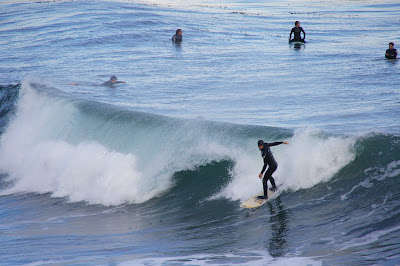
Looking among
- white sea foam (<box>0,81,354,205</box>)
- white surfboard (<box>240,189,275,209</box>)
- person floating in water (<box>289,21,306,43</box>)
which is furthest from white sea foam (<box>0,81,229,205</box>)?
person floating in water (<box>289,21,306,43</box>)

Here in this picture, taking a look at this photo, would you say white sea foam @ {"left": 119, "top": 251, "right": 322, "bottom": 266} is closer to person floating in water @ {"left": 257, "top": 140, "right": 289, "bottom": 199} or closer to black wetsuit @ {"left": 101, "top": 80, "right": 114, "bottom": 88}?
person floating in water @ {"left": 257, "top": 140, "right": 289, "bottom": 199}

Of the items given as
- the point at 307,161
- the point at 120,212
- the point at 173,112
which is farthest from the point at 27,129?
the point at 307,161

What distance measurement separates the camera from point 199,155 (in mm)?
13797

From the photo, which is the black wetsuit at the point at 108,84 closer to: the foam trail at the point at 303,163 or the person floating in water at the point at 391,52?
the foam trail at the point at 303,163

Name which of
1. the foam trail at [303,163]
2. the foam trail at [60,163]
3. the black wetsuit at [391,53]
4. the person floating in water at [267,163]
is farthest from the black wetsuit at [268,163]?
the black wetsuit at [391,53]

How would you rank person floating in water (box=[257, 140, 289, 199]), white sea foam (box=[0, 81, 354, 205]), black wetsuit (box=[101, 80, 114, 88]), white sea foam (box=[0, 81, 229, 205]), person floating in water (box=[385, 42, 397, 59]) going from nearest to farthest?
1. person floating in water (box=[257, 140, 289, 199])
2. white sea foam (box=[0, 81, 354, 205])
3. white sea foam (box=[0, 81, 229, 205])
4. black wetsuit (box=[101, 80, 114, 88])
5. person floating in water (box=[385, 42, 397, 59])

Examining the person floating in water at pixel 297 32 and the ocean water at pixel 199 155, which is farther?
the person floating in water at pixel 297 32

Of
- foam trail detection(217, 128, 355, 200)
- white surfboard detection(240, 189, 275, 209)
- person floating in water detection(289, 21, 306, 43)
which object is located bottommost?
white surfboard detection(240, 189, 275, 209)

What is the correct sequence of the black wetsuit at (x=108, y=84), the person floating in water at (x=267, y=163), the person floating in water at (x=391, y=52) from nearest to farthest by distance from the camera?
the person floating in water at (x=267, y=163)
the black wetsuit at (x=108, y=84)
the person floating in water at (x=391, y=52)

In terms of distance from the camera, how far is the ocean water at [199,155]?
9289 millimetres

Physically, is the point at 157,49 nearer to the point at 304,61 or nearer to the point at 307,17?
the point at 304,61

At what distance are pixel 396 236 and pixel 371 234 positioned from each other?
17.4 inches

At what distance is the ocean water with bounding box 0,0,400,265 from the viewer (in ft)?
30.5

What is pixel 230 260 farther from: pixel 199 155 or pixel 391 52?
pixel 391 52
